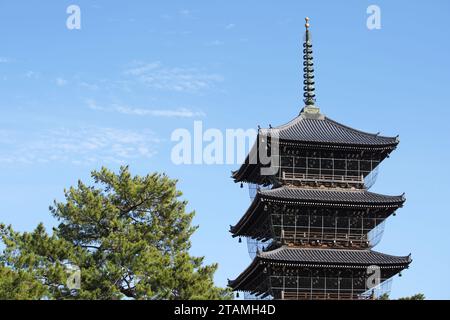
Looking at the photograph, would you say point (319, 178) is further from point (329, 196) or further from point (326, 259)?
point (326, 259)

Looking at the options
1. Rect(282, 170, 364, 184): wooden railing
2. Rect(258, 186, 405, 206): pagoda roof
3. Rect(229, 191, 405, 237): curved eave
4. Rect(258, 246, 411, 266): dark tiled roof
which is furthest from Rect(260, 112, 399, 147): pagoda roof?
Rect(258, 246, 411, 266): dark tiled roof

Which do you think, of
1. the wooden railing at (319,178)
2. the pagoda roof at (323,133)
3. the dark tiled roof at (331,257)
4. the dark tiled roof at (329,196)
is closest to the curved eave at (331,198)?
the dark tiled roof at (329,196)

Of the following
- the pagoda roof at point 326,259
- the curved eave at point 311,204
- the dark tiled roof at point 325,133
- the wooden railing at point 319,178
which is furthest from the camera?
the dark tiled roof at point 325,133

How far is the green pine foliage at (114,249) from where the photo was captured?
53531mm

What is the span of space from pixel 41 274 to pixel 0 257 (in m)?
2.82

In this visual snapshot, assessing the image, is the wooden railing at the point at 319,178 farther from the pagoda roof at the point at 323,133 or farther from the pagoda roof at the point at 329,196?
the pagoda roof at the point at 323,133

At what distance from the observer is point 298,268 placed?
5331cm

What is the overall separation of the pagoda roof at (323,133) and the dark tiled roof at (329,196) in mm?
3243

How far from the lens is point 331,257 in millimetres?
53812

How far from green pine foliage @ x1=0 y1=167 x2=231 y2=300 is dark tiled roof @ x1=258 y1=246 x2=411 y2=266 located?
5717 millimetres

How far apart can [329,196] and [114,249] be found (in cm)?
1491

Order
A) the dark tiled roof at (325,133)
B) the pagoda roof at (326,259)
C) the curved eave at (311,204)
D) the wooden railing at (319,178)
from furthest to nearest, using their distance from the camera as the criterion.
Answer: the dark tiled roof at (325,133)
the wooden railing at (319,178)
the curved eave at (311,204)
the pagoda roof at (326,259)

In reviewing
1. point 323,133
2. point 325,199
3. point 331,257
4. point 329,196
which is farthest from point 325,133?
point 331,257
